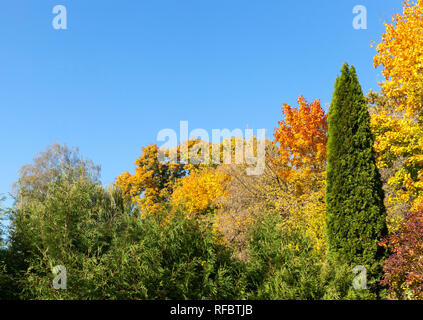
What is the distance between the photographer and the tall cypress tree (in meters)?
11.1

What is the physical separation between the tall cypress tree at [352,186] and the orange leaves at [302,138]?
6298mm

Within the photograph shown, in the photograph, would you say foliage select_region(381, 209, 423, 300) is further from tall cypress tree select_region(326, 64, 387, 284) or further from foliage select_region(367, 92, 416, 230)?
foliage select_region(367, 92, 416, 230)

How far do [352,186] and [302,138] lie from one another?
7959 millimetres

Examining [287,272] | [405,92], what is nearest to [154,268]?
[287,272]

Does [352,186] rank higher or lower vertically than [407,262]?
higher

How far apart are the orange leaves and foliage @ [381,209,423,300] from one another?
8288mm

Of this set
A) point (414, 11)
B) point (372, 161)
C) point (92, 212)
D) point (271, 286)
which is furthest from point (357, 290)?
point (414, 11)

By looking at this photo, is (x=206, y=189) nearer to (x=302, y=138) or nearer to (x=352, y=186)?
(x=302, y=138)

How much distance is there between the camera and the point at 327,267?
7.89 meters

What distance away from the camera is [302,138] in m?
19.3

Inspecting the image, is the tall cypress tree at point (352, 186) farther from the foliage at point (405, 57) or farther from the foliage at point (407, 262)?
the foliage at point (405, 57)

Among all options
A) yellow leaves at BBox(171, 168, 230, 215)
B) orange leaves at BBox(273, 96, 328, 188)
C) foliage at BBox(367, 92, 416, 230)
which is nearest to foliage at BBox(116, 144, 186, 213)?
yellow leaves at BBox(171, 168, 230, 215)
